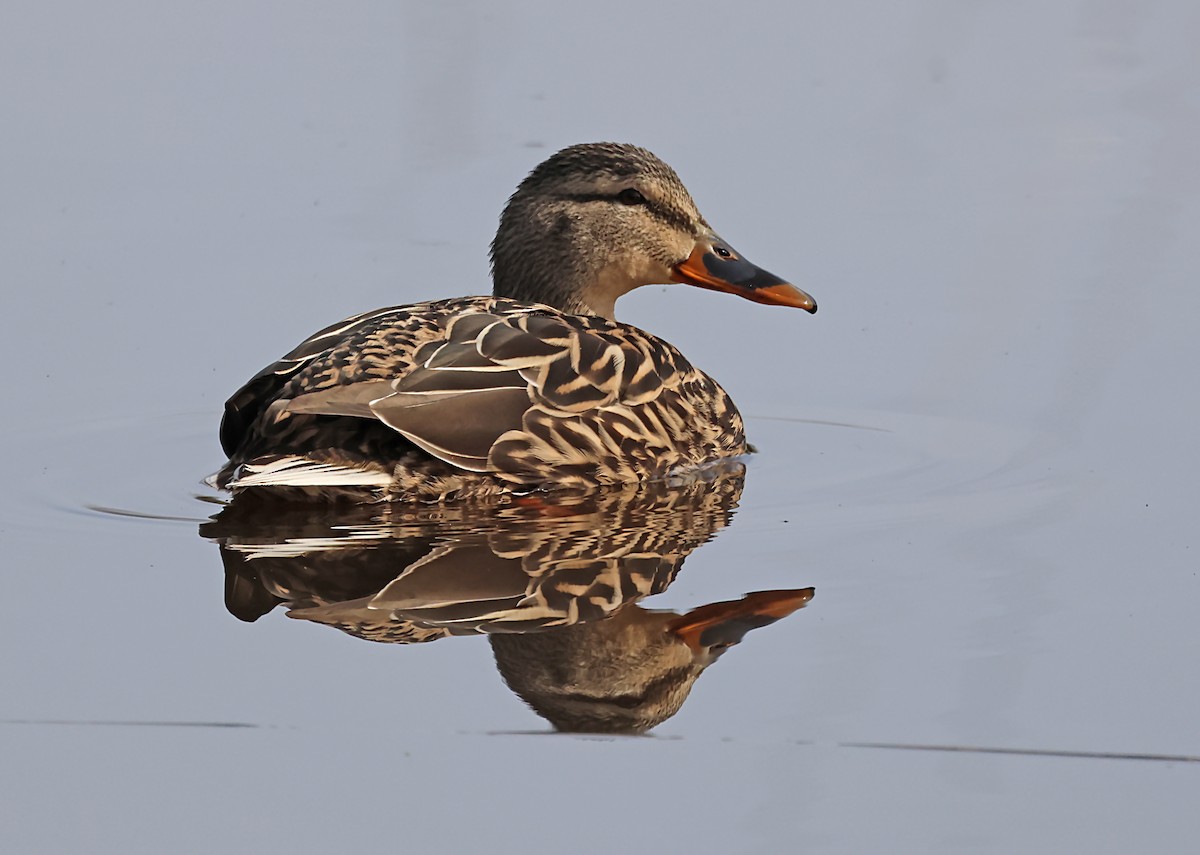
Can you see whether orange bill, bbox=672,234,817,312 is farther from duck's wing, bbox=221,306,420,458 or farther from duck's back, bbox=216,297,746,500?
duck's wing, bbox=221,306,420,458

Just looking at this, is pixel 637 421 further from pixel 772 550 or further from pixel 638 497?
pixel 772 550

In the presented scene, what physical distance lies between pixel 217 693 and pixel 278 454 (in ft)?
5.79

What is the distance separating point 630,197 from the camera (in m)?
8.87

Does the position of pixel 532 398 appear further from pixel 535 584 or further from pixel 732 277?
pixel 732 277

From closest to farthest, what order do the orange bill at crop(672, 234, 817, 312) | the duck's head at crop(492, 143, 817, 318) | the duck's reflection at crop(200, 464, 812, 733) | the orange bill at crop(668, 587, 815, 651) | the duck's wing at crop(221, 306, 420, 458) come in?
1. the duck's reflection at crop(200, 464, 812, 733)
2. the orange bill at crop(668, 587, 815, 651)
3. the duck's wing at crop(221, 306, 420, 458)
4. the orange bill at crop(672, 234, 817, 312)
5. the duck's head at crop(492, 143, 817, 318)

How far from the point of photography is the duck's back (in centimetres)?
723

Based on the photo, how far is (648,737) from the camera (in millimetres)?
5363

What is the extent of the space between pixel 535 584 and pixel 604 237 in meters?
2.66

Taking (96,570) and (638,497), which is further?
(638,497)

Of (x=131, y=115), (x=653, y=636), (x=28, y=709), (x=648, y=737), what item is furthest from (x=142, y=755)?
(x=131, y=115)

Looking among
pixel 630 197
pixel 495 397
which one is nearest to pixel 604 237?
pixel 630 197

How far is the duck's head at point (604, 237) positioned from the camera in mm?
8836

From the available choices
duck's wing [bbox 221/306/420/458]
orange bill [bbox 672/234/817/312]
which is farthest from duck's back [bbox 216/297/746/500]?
A: orange bill [bbox 672/234/817/312]

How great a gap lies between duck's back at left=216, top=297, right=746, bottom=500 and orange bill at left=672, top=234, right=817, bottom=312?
0.77 meters
